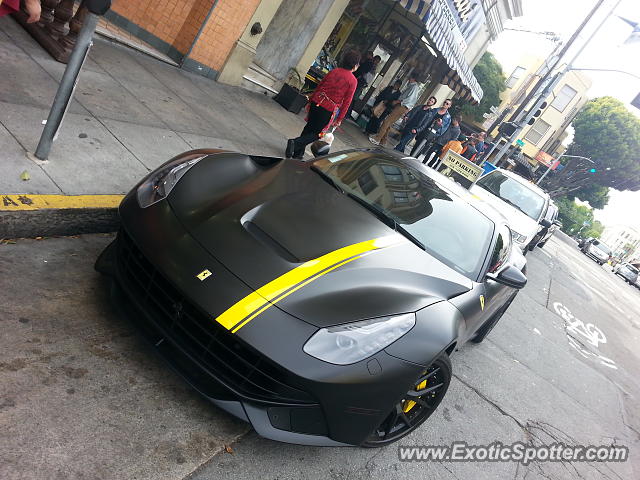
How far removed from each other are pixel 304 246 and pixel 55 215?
6.24ft

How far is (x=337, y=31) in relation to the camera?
1348 centimetres

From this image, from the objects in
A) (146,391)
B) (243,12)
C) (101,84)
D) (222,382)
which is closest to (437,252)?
(222,382)

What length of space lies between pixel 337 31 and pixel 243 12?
6267 millimetres

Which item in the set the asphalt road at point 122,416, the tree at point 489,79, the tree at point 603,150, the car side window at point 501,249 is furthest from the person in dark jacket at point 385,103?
the tree at point 603,150

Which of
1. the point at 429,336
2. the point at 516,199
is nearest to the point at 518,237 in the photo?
the point at 516,199

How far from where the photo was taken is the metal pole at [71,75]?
3.19 metres

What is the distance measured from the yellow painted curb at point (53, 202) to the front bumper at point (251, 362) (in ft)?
3.90

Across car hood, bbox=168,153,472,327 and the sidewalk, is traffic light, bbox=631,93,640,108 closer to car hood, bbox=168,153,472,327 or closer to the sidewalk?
the sidewalk

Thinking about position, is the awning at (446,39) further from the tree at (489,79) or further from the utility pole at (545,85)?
the tree at (489,79)

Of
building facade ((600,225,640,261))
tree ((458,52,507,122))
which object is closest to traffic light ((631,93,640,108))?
tree ((458,52,507,122))

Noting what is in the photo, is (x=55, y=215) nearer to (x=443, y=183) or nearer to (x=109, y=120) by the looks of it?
(x=109, y=120)

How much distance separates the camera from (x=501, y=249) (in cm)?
369

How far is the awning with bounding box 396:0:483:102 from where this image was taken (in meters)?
8.52

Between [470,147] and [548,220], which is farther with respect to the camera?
[470,147]
